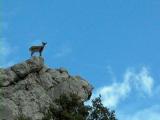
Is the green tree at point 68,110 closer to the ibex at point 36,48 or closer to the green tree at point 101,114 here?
the green tree at point 101,114

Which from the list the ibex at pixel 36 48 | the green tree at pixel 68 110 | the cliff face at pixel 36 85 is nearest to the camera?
the green tree at pixel 68 110

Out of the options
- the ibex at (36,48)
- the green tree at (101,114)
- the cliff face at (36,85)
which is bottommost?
the green tree at (101,114)

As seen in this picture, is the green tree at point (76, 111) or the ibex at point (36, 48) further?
the ibex at point (36, 48)

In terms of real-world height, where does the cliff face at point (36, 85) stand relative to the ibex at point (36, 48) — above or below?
below

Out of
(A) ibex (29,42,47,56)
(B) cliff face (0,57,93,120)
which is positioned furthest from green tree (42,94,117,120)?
(A) ibex (29,42,47,56)

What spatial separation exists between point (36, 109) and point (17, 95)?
12.0 feet

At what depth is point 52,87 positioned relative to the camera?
73.6 m

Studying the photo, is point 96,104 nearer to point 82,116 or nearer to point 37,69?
point 82,116

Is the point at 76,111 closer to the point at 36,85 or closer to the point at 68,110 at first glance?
the point at 68,110

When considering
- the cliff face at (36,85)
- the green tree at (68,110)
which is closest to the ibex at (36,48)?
the cliff face at (36,85)

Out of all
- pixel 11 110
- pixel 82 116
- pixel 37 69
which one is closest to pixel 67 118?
pixel 82 116

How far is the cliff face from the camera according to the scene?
71188 mm

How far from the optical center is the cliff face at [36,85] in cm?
7119

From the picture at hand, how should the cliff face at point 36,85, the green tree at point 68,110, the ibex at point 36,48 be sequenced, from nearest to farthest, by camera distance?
the green tree at point 68,110 → the cliff face at point 36,85 → the ibex at point 36,48
